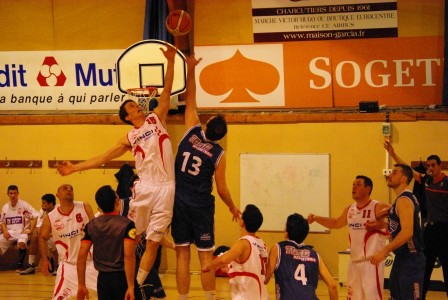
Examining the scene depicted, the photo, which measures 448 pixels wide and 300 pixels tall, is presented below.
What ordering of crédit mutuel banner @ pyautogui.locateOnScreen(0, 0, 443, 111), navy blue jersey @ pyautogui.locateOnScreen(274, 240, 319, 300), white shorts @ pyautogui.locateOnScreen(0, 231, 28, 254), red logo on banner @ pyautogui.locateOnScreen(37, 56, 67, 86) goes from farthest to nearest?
1. red logo on banner @ pyautogui.locateOnScreen(37, 56, 67, 86)
2. white shorts @ pyautogui.locateOnScreen(0, 231, 28, 254)
3. crédit mutuel banner @ pyautogui.locateOnScreen(0, 0, 443, 111)
4. navy blue jersey @ pyautogui.locateOnScreen(274, 240, 319, 300)

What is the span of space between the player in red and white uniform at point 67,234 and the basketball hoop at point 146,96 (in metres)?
3.70

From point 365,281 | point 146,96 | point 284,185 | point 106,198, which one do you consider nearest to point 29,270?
point 146,96

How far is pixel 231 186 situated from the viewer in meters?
15.5

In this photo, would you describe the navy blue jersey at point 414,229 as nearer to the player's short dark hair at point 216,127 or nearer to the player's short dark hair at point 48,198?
the player's short dark hair at point 216,127

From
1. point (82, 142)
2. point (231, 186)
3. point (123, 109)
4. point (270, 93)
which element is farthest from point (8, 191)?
point (123, 109)

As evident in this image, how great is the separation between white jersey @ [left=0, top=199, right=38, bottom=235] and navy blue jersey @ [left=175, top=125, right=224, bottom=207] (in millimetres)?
7559

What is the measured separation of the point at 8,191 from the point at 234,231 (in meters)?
4.41

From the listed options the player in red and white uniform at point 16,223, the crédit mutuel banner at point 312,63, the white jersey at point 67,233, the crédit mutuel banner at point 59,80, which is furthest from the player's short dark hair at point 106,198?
the crédit mutuel banner at point 59,80

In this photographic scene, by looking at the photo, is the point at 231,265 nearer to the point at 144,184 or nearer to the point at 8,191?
the point at 144,184

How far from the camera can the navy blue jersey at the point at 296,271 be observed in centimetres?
791

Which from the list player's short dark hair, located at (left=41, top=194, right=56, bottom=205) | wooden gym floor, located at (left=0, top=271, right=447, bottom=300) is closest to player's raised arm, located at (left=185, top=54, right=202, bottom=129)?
wooden gym floor, located at (left=0, top=271, right=447, bottom=300)

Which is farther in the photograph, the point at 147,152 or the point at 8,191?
the point at 8,191

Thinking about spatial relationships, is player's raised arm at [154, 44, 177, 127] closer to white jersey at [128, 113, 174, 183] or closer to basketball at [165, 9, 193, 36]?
white jersey at [128, 113, 174, 183]

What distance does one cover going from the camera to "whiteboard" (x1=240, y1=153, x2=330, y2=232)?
1505cm
